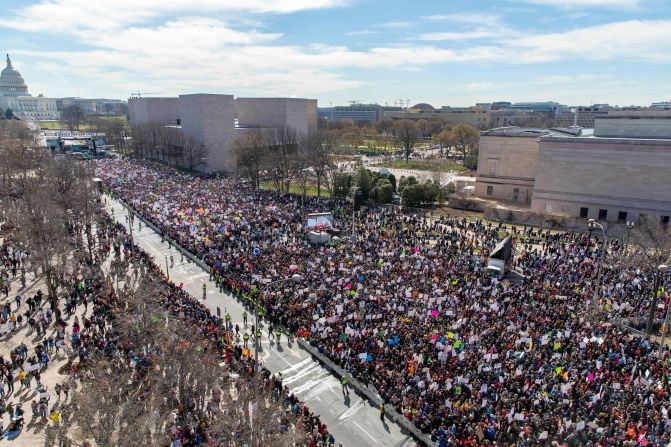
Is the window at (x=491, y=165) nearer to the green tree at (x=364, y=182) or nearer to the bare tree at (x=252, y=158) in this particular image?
the green tree at (x=364, y=182)

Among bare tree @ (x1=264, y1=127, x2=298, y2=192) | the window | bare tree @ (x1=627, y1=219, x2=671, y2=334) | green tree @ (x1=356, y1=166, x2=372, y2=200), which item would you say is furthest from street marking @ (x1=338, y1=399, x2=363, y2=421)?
the window

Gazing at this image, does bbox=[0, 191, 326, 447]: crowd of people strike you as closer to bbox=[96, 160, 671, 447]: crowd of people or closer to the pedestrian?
the pedestrian

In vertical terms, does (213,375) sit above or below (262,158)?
below

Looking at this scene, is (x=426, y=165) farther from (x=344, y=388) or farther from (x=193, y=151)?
(x=344, y=388)

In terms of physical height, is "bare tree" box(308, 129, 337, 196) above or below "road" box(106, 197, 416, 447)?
above

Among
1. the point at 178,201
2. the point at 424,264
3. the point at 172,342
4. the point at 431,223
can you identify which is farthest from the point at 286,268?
the point at 178,201

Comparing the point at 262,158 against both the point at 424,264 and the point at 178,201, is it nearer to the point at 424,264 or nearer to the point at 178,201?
the point at 178,201
